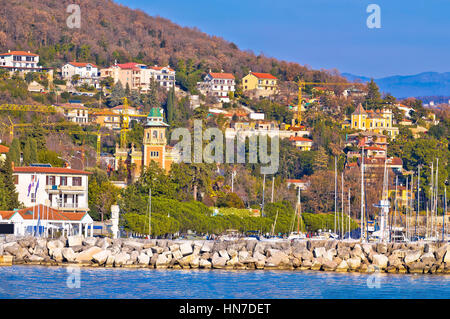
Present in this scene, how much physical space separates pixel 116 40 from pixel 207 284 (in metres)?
108

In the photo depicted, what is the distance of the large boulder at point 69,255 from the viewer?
42300mm

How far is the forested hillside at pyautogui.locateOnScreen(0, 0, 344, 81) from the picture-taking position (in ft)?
417

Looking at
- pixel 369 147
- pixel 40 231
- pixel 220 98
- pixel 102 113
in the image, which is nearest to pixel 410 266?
pixel 40 231

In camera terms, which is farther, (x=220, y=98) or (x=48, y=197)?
(x=220, y=98)

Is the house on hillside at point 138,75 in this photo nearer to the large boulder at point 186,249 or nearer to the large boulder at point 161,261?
the large boulder at point 186,249

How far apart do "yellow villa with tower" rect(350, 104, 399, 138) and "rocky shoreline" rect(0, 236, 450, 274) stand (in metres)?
67.1

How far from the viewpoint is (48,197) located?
183 ft

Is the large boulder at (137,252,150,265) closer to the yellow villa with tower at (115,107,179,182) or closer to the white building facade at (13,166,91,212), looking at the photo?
the white building facade at (13,166,91,212)

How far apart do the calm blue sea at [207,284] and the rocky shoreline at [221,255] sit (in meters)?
1.09

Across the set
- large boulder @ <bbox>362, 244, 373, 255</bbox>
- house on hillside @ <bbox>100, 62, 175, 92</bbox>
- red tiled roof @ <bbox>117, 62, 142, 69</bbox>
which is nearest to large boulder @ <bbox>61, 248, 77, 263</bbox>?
large boulder @ <bbox>362, 244, 373, 255</bbox>

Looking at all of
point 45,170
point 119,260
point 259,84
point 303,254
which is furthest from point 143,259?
point 259,84
